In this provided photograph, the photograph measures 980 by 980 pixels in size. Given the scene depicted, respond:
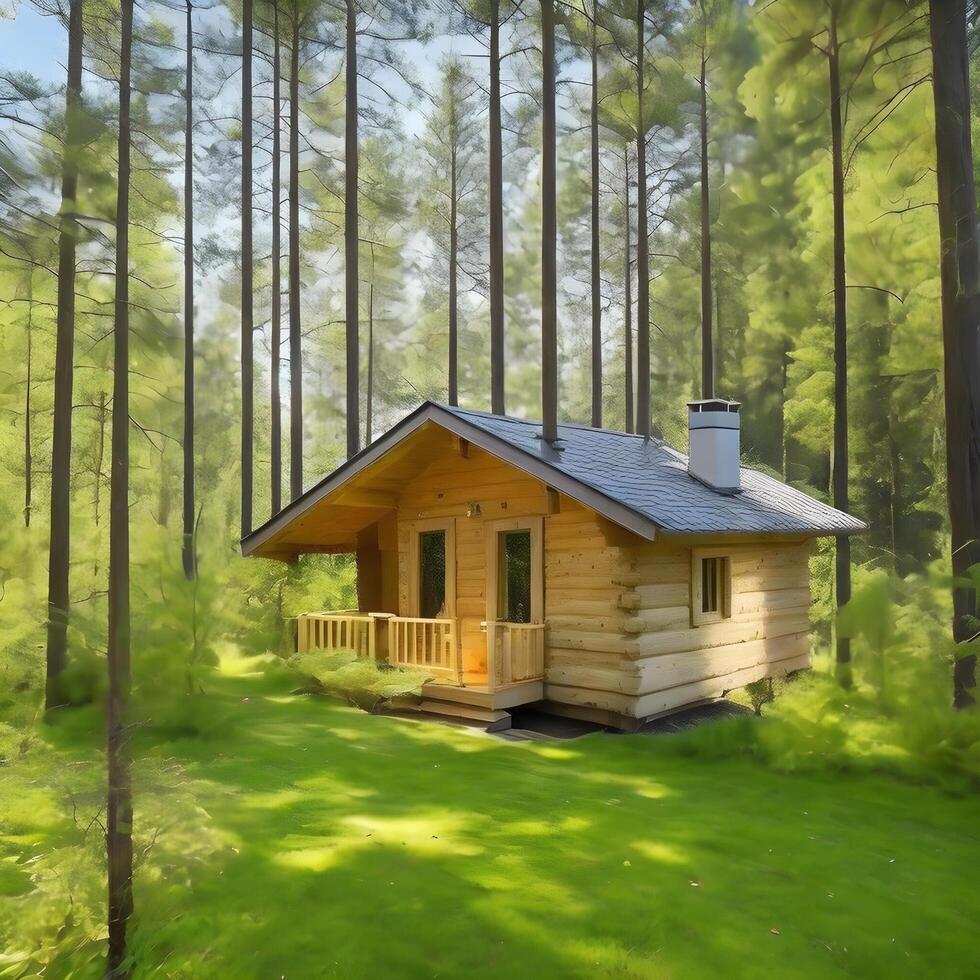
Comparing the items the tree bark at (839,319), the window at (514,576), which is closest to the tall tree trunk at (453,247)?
the window at (514,576)

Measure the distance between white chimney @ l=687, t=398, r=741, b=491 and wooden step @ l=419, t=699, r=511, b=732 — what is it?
4.62 meters

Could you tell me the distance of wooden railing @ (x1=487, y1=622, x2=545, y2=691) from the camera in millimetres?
9828

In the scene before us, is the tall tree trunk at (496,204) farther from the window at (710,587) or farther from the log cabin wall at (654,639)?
the log cabin wall at (654,639)

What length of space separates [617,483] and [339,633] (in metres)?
5.10

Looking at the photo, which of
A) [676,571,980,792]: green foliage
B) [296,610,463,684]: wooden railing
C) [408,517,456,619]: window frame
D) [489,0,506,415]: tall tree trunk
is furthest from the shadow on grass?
[489,0,506,415]: tall tree trunk

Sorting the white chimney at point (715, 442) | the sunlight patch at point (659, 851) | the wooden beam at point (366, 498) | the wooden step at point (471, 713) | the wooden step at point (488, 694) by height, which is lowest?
the wooden step at point (471, 713)

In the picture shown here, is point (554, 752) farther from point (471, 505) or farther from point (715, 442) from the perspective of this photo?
point (715, 442)

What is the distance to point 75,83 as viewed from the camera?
381 inches

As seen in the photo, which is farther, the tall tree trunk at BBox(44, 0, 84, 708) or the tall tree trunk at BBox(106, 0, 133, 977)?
the tall tree trunk at BBox(44, 0, 84, 708)

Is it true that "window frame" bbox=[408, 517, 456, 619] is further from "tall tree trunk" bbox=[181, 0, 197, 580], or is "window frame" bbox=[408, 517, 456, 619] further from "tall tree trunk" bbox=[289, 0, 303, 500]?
"tall tree trunk" bbox=[181, 0, 197, 580]

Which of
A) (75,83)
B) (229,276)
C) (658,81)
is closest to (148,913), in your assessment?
(75,83)

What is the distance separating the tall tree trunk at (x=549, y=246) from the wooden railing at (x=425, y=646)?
3.01m

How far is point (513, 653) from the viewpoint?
33.0 feet

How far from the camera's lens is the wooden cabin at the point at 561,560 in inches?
380
